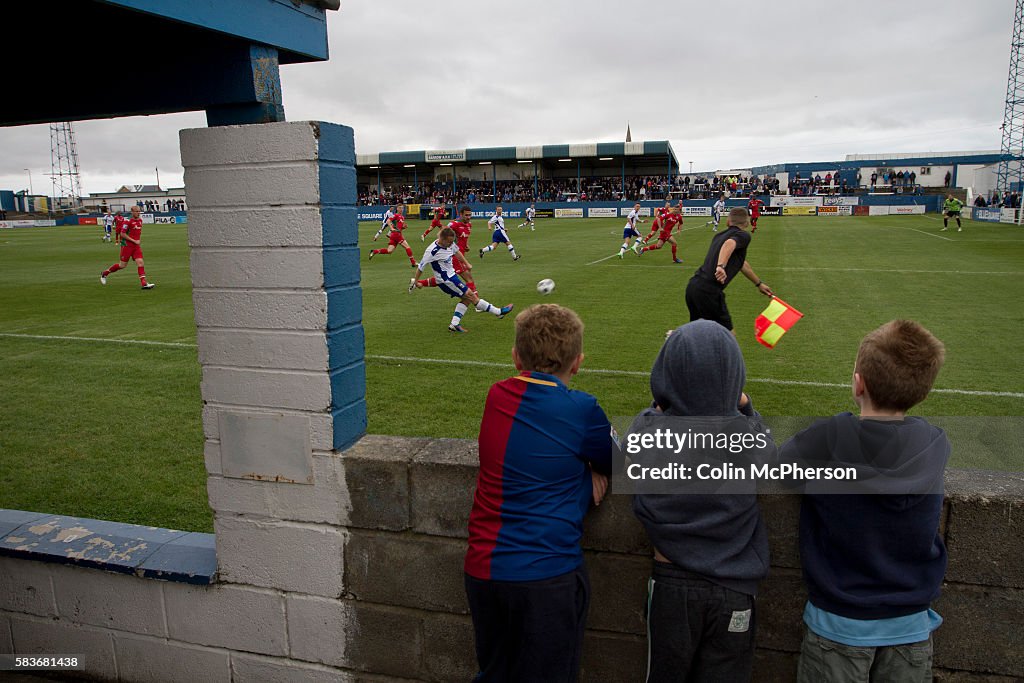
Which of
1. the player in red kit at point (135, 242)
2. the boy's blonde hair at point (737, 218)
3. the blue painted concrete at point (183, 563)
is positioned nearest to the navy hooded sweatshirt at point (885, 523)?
the blue painted concrete at point (183, 563)

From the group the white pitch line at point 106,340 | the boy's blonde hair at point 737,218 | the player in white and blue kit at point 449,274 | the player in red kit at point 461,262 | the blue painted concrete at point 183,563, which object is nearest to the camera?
the blue painted concrete at point 183,563

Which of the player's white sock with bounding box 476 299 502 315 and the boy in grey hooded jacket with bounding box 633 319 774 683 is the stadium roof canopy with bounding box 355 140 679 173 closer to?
the player's white sock with bounding box 476 299 502 315

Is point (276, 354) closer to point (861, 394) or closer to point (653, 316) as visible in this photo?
point (861, 394)

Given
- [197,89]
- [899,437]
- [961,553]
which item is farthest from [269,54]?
[961,553]

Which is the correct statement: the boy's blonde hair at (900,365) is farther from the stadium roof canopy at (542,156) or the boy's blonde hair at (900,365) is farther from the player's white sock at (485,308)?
the stadium roof canopy at (542,156)

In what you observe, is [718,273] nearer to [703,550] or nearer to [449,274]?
[449,274]

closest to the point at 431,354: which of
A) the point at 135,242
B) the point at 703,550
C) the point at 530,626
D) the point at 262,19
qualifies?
the point at 262,19

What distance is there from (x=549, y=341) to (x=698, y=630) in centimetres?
110

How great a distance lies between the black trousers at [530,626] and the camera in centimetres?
248

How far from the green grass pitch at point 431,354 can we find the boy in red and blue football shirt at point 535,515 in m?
3.24

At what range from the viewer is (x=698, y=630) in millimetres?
2373

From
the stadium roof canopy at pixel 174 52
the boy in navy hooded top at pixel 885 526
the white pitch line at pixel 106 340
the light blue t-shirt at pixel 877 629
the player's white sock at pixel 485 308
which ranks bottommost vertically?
the white pitch line at pixel 106 340

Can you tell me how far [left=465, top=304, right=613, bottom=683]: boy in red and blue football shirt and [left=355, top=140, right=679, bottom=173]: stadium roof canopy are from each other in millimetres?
66795

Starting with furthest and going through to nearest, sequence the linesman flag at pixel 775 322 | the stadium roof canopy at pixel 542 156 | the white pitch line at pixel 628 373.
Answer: the stadium roof canopy at pixel 542 156
the white pitch line at pixel 628 373
the linesman flag at pixel 775 322
